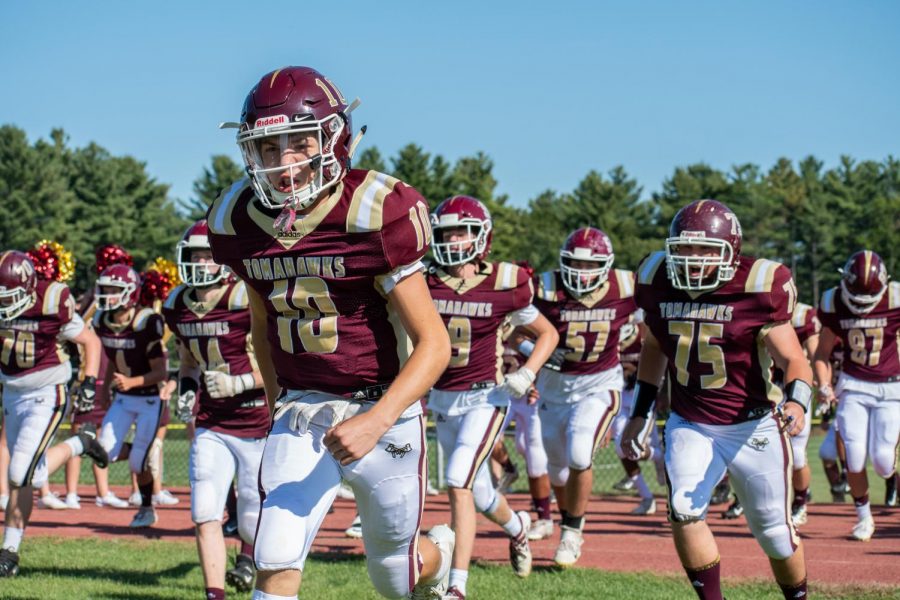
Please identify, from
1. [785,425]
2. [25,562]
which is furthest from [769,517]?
[25,562]

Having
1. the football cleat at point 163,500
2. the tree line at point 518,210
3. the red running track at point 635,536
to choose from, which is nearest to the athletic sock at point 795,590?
the red running track at point 635,536

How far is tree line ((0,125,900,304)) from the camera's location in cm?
5400

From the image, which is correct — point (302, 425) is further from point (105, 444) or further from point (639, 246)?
point (639, 246)

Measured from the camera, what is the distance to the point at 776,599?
247 inches

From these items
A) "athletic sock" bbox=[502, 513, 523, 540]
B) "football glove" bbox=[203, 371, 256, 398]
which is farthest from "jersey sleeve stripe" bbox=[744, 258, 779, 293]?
"football glove" bbox=[203, 371, 256, 398]

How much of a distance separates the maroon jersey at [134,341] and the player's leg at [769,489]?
5.34 metres

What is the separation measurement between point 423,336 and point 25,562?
5.07 meters

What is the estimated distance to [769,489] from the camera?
17.1 feet

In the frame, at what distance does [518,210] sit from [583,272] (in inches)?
2669

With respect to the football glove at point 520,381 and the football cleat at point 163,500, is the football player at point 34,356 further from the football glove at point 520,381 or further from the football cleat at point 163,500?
the football cleat at point 163,500

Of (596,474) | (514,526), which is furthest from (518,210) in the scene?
(514,526)

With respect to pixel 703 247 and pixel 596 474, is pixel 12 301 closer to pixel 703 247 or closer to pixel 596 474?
pixel 703 247

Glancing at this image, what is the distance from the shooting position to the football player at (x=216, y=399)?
235 inches

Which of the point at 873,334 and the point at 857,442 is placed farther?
the point at 873,334
